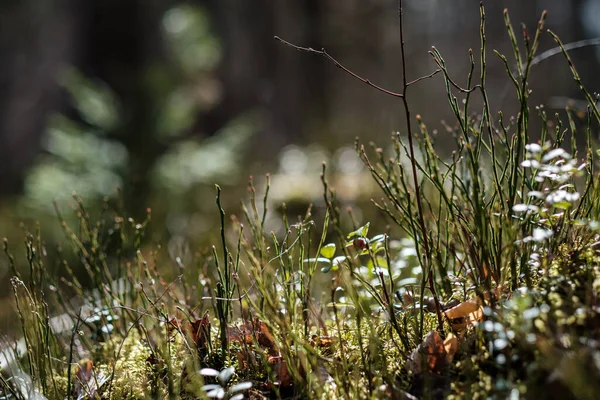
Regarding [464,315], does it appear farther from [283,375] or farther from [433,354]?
[283,375]

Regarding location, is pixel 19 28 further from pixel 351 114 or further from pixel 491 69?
pixel 491 69

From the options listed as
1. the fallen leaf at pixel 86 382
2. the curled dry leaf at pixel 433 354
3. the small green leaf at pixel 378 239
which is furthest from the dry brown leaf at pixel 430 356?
the fallen leaf at pixel 86 382

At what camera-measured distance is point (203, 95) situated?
4.22 m

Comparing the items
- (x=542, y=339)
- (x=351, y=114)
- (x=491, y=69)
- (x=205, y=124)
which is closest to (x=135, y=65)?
(x=205, y=124)

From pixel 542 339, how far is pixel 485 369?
150 mm

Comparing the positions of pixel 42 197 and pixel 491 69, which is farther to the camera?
pixel 491 69

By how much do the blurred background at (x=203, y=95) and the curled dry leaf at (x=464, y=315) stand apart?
18.0 inches

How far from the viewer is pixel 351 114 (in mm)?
11250

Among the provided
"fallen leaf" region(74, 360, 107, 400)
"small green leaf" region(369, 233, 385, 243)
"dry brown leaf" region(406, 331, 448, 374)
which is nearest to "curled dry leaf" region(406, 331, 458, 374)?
"dry brown leaf" region(406, 331, 448, 374)

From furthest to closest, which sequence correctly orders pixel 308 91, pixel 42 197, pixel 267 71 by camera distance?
pixel 308 91, pixel 267 71, pixel 42 197

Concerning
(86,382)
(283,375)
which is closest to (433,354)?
(283,375)

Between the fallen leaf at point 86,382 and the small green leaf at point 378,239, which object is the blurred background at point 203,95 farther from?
the fallen leaf at point 86,382

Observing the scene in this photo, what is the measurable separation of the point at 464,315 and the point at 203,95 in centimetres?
378

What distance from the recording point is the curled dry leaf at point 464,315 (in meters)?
0.79
